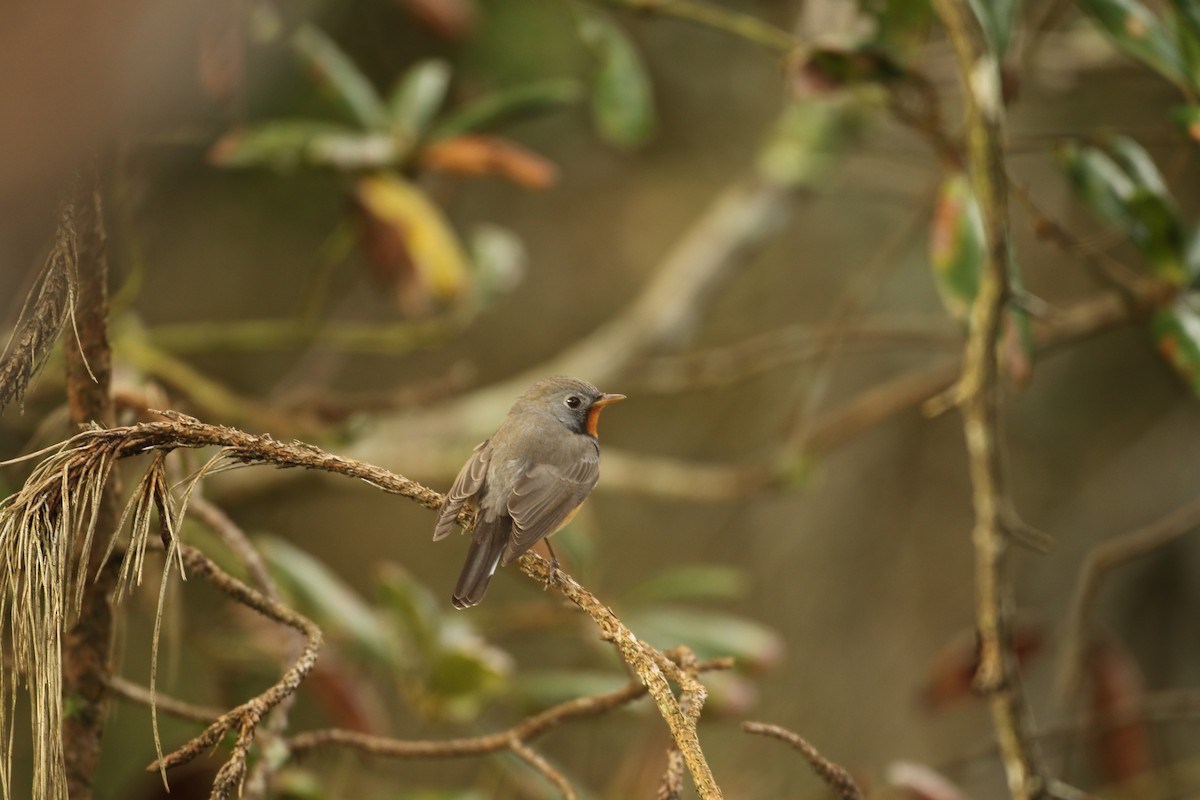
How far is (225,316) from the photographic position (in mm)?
5203

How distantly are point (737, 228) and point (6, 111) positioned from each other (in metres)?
3.14

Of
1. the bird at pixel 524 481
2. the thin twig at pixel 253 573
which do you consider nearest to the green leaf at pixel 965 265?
the bird at pixel 524 481

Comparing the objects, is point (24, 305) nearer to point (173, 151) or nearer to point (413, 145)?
point (413, 145)

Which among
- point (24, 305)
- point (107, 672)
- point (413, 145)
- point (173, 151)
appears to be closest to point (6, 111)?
point (24, 305)

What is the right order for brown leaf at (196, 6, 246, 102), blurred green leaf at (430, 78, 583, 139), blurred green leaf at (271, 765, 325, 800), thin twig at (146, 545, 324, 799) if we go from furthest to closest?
blurred green leaf at (430, 78, 583, 139) < brown leaf at (196, 6, 246, 102) < blurred green leaf at (271, 765, 325, 800) < thin twig at (146, 545, 324, 799)

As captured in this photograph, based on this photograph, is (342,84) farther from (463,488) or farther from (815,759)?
(815,759)

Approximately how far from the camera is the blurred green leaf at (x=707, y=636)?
2.90m

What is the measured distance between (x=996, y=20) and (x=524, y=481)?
3.67 feet

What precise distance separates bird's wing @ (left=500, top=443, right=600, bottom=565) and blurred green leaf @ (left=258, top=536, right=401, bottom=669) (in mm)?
840

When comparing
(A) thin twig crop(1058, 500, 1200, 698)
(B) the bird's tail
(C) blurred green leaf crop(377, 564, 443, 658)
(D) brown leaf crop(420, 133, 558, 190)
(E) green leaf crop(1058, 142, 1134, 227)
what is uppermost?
(E) green leaf crop(1058, 142, 1134, 227)

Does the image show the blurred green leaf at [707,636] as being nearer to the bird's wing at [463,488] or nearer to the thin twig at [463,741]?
the bird's wing at [463,488]

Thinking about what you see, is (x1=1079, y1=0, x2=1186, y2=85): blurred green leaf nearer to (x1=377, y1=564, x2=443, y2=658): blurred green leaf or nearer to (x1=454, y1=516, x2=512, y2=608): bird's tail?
(x1=454, y1=516, x2=512, y2=608): bird's tail

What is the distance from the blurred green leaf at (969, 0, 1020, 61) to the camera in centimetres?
188

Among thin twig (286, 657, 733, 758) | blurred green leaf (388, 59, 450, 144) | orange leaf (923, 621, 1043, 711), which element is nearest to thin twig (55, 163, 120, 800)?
thin twig (286, 657, 733, 758)
